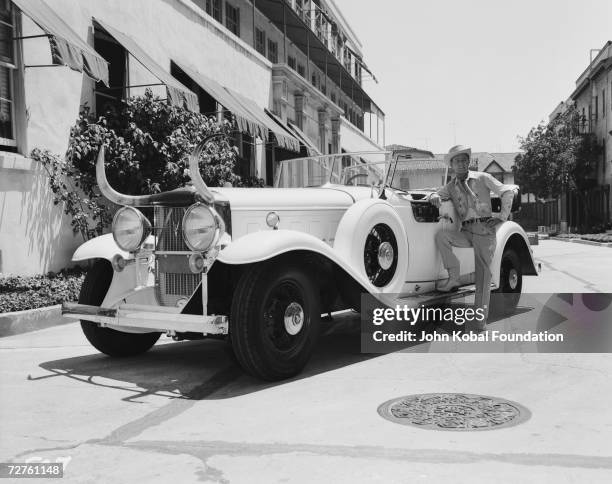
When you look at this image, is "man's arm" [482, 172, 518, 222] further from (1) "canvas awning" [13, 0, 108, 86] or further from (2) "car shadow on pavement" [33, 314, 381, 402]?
(1) "canvas awning" [13, 0, 108, 86]

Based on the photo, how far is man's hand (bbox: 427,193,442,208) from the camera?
6.39 meters

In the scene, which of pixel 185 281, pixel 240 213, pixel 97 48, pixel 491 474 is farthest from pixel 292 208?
pixel 97 48

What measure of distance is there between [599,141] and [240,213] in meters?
36.6

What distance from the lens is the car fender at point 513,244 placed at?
676cm

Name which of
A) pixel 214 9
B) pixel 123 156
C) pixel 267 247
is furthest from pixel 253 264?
pixel 214 9

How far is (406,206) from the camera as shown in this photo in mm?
6191

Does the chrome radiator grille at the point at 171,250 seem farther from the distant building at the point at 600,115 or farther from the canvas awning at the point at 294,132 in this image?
the distant building at the point at 600,115

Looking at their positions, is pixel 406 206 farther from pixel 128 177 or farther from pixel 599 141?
pixel 599 141

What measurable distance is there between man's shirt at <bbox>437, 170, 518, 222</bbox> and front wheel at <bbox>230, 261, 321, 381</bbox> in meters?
2.15

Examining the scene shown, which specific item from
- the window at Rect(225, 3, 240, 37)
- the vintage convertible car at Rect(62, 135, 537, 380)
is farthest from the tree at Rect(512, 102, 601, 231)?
the vintage convertible car at Rect(62, 135, 537, 380)

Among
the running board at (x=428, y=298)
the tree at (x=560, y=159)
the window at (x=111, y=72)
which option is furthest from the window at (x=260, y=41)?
the tree at (x=560, y=159)

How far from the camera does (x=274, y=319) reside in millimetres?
4652

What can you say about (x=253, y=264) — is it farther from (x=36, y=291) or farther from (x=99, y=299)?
(x=36, y=291)

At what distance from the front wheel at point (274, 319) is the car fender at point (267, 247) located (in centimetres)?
17
